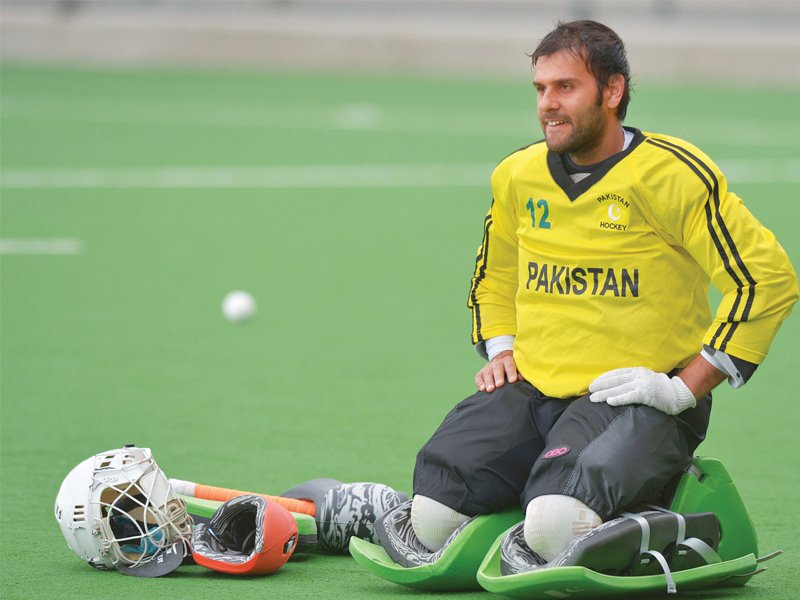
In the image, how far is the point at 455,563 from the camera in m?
4.12

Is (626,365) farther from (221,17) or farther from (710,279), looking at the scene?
(221,17)

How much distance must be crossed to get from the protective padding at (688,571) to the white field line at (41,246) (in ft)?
20.8

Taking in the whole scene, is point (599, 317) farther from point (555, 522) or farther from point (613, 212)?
point (555, 522)

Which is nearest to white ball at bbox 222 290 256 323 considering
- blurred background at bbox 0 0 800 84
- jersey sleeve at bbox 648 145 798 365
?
jersey sleeve at bbox 648 145 798 365

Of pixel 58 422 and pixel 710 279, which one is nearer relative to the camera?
pixel 710 279

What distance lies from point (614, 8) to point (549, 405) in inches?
751

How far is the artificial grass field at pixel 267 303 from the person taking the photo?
5.36 m

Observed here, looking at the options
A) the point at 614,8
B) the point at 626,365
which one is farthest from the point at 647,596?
the point at 614,8

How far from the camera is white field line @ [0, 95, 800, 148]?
15.4 meters

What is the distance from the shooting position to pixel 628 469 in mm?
3979

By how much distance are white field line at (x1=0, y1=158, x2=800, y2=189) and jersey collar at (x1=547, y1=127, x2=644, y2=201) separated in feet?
26.9

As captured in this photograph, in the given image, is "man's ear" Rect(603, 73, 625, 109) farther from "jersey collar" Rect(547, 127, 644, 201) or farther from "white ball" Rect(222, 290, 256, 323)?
"white ball" Rect(222, 290, 256, 323)

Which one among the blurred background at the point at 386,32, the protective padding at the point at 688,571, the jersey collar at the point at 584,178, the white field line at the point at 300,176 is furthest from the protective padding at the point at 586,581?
the blurred background at the point at 386,32

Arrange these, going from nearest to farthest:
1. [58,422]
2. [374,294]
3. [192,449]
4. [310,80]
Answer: [192,449]
[58,422]
[374,294]
[310,80]
